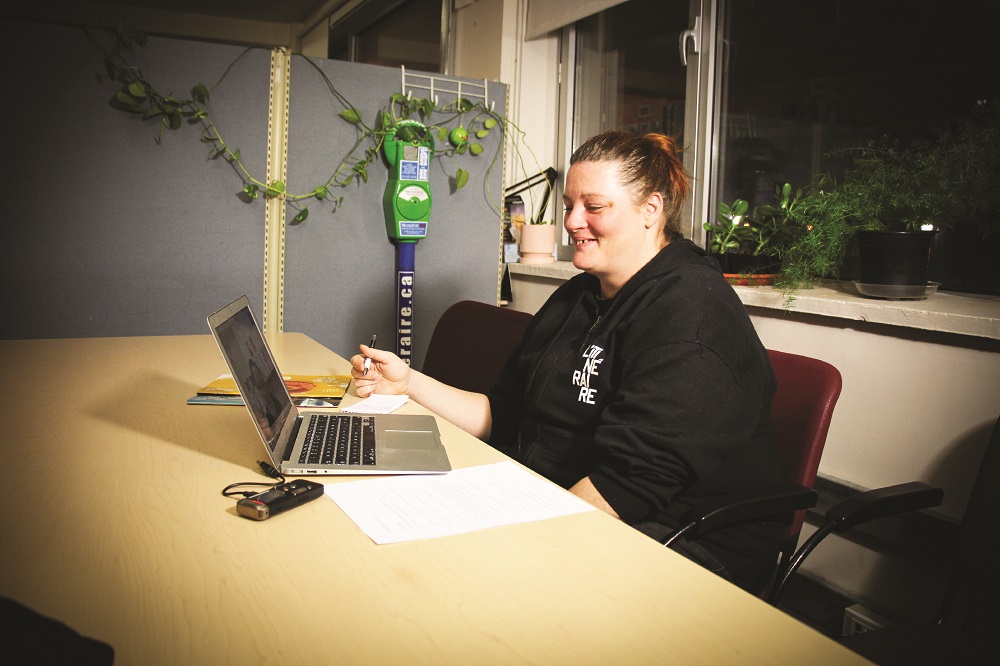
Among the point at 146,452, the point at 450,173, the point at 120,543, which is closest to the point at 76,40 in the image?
the point at 450,173

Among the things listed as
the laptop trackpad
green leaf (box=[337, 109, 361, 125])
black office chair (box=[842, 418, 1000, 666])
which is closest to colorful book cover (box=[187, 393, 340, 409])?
the laptop trackpad

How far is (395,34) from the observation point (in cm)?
503

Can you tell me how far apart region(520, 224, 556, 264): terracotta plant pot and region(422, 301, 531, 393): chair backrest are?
95 centimetres

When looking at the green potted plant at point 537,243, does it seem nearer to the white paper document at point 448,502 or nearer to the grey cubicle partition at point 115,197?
the grey cubicle partition at point 115,197

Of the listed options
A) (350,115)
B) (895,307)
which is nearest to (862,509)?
(895,307)

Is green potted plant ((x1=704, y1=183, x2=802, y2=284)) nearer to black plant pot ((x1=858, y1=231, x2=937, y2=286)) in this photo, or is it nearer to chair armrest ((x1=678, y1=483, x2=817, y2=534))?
black plant pot ((x1=858, y1=231, x2=937, y2=286))

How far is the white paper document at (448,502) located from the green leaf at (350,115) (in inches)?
72.9

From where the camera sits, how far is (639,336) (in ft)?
4.42

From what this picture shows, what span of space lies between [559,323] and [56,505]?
994 millimetres

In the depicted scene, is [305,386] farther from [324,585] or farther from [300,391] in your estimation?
[324,585]

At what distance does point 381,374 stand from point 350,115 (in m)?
1.35

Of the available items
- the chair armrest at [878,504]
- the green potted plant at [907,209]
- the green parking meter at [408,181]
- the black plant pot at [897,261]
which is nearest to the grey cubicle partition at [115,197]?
the green parking meter at [408,181]

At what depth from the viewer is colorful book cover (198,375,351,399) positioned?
1.63 metres

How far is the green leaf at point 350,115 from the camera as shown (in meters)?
2.71
